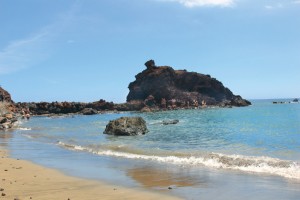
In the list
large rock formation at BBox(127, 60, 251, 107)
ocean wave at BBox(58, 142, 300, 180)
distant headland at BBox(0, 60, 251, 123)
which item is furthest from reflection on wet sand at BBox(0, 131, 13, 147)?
large rock formation at BBox(127, 60, 251, 107)

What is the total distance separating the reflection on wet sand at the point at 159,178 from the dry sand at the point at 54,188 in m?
1.31

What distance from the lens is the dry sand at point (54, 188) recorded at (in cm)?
1047

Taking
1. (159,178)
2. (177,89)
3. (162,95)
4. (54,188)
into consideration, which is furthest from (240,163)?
(177,89)

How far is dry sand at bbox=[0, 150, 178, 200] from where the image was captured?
1047 cm

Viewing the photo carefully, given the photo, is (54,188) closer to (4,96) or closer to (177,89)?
(4,96)

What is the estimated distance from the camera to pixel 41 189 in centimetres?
1139

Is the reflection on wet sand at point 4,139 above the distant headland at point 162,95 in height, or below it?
below

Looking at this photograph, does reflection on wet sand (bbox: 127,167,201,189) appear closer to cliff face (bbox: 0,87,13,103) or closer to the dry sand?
the dry sand

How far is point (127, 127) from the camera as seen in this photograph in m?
35.4

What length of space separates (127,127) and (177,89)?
349 ft

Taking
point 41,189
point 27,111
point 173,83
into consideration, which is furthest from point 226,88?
point 41,189

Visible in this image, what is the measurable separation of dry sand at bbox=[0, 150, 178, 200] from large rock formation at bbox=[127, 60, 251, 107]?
116m

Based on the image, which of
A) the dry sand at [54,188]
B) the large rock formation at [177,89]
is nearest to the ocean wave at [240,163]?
the dry sand at [54,188]

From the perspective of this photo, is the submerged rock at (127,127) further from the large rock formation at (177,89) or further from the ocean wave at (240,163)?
the large rock formation at (177,89)
